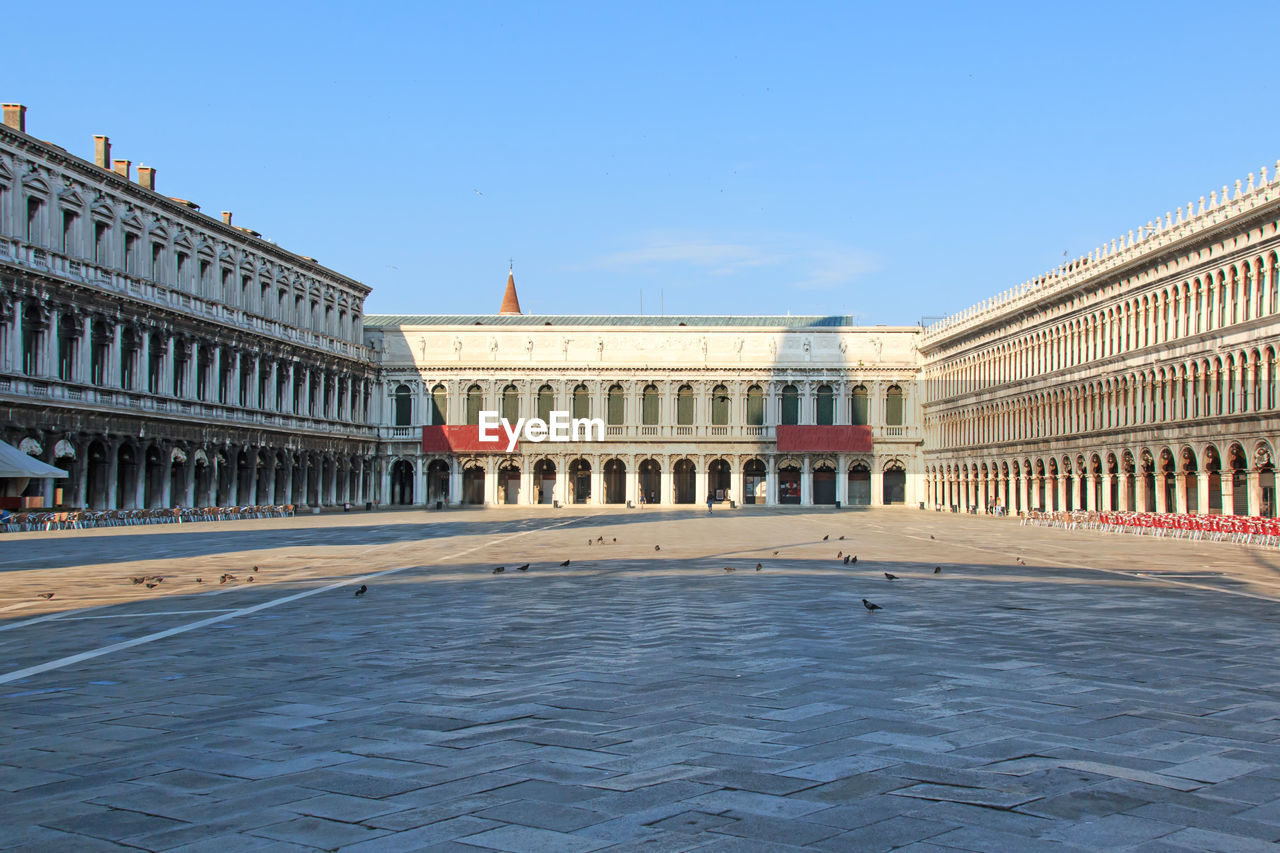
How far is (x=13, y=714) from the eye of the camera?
761cm

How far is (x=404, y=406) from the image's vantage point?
73250mm

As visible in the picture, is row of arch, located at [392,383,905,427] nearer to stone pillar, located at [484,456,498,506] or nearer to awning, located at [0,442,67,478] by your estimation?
stone pillar, located at [484,456,498,506]

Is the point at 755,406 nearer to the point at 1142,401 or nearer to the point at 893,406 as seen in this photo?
the point at 893,406

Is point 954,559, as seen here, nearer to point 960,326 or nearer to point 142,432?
point 142,432

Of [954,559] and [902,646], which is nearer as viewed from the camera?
[902,646]

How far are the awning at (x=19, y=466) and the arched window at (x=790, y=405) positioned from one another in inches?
1882

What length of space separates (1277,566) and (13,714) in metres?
21.9

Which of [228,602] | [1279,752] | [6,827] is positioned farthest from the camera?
[228,602]

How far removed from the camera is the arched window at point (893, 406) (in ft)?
244

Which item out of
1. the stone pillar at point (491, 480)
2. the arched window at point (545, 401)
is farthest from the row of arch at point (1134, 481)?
the stone pillar at point (491, 480)

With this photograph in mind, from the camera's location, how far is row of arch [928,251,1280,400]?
123ft

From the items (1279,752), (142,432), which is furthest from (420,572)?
(142,432)

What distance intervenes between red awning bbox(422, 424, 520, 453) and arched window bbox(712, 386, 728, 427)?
1265 cm

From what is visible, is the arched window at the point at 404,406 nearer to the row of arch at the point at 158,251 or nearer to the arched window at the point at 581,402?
the row of arch at the point at 158,251
